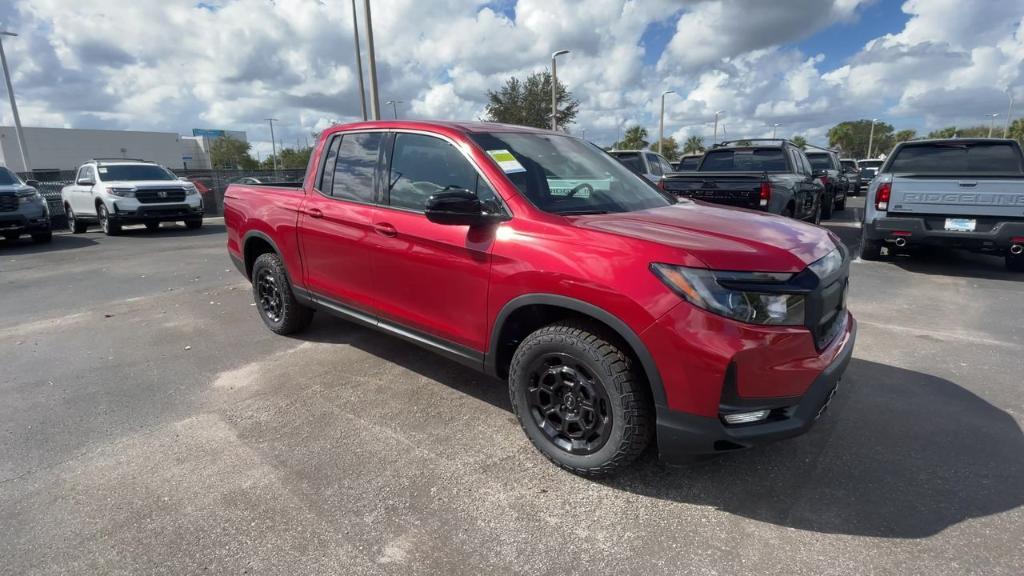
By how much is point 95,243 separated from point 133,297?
21.6 feet

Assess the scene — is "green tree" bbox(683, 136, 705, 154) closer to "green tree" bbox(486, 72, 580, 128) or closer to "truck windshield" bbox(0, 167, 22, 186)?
"green tree" bbox(486, 72, 580, 128)

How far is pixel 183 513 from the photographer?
2.50 m

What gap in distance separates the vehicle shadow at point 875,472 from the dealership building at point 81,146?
6569 cm

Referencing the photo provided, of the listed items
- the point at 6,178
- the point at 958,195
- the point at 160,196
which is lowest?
the point at 160,196

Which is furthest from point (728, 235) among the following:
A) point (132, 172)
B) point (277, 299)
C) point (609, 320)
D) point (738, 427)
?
point (132, 172)

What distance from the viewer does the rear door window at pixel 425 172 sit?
3.15 m

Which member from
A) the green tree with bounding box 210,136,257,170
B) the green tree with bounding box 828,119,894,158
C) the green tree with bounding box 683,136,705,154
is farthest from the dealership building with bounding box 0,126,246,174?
the green tree with bounding box 828,119,894,158

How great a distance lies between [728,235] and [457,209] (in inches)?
51.0

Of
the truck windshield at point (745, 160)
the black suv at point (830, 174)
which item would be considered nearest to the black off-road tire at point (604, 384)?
the truck windshield at point (745, 160)

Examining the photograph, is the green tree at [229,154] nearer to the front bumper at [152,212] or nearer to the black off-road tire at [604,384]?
the front bumper at [152,212]

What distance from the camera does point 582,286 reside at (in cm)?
250

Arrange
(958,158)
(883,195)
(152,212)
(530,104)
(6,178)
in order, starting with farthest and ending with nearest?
(530,104) < (152,212) < (6,178) < (958,158) < (883,195)

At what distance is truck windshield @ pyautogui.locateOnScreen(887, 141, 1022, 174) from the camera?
733cm

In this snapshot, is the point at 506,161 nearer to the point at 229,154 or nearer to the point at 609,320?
the point at 609,320
